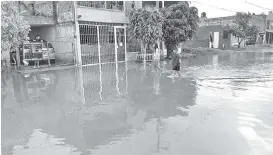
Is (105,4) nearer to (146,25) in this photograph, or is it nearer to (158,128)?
(146,25)

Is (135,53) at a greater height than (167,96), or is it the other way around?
(135,53)

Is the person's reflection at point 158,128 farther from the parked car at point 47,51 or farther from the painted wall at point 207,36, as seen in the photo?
the painted wall at point 207,36

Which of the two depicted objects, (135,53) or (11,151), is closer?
(11,151)

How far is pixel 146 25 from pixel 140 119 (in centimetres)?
1246

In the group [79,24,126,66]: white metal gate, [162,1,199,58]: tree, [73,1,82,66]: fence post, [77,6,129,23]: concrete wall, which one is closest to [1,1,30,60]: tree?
[73,1,82,66]: fence post

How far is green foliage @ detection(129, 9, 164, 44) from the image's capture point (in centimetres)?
1733

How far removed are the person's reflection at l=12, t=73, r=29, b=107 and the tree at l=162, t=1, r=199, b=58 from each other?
11.0 meters

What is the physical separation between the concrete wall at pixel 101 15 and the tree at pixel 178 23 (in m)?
3.25

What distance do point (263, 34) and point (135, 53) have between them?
32.3 meters

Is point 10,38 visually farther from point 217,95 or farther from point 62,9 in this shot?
point 217,95

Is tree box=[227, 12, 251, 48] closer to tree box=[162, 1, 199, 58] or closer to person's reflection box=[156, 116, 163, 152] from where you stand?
tree box=[162, 1, 199, 58]

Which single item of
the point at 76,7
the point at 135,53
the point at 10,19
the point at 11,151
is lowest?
the point at 11,151

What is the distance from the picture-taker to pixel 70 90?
9.23 m

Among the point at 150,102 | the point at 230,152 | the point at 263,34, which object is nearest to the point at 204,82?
the point at 150,102
